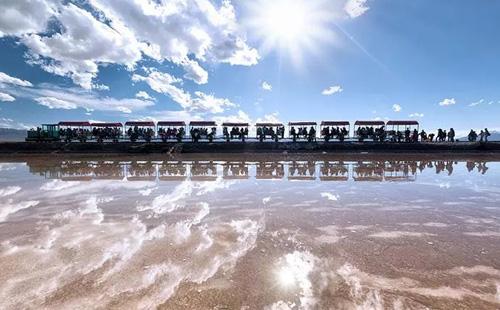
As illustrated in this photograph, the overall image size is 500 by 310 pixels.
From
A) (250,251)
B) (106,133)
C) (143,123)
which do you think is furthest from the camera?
(143,123)

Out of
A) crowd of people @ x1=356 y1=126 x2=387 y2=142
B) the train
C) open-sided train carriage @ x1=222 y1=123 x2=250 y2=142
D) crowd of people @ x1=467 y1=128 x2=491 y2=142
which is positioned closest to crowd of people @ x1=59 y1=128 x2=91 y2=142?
the train

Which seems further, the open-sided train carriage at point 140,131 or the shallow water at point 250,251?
the open-sided train carriage at point 140,131

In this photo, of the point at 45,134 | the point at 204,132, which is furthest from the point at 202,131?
the point at 45,134

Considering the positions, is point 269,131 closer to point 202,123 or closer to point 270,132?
point 270,132

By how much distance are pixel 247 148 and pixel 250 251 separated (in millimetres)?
32971

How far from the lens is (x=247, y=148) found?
128 ft

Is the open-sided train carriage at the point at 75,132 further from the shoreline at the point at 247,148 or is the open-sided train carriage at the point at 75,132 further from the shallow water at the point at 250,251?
the shallow water at the point at 250,251

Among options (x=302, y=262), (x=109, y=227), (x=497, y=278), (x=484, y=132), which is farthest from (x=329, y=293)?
(x=484, y=132)

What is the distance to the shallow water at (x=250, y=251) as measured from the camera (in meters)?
4.43

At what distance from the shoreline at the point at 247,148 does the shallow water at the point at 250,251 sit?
26262mm

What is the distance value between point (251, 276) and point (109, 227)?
14.3 feet

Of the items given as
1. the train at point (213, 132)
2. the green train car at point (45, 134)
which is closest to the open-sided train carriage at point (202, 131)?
the train at point (213, 132)

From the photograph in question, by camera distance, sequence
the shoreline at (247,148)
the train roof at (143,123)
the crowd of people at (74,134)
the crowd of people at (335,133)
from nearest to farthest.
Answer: the shoreline at (247,148) → the crowd of people at (335,133) → the crowd of people at (74,134) → the train roof at (143,123)

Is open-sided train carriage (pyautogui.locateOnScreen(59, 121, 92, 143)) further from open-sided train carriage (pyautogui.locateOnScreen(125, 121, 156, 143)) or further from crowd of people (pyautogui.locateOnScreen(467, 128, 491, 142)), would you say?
crowd of people (pyautogui.locateOnScreen(467, 128, 491, 142))
